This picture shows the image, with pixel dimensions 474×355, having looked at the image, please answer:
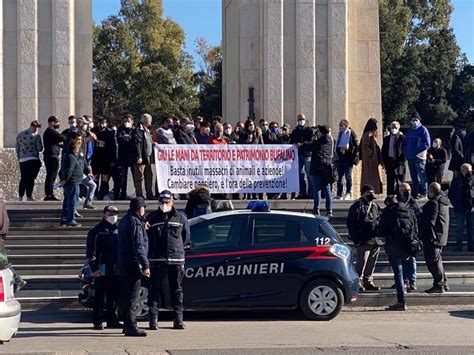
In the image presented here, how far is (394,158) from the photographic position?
75.8 feet

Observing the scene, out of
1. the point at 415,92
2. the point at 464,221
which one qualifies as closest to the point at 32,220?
the point at 464,221

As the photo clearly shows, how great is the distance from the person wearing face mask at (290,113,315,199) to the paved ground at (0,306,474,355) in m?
7.14

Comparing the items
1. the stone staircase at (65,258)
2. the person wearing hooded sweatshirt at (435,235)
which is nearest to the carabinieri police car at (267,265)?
the stone staircase at (65,258)

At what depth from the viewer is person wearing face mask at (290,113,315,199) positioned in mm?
22484

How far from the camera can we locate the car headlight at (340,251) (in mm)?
14625

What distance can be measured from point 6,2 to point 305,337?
16.7m

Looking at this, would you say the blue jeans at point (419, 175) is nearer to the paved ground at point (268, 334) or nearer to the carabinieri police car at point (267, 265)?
the paved ground at point (268, 334)

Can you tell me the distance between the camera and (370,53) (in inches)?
1119

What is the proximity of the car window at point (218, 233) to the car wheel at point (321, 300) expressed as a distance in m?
1.26

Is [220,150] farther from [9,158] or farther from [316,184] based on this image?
[9,158]

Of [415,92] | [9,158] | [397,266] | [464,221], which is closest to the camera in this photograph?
[397,266]

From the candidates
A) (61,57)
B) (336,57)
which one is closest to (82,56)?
(61,57)

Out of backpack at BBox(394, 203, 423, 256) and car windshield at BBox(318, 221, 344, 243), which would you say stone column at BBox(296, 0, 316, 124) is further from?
car windshield at BBox(318, 221, 344, 243)

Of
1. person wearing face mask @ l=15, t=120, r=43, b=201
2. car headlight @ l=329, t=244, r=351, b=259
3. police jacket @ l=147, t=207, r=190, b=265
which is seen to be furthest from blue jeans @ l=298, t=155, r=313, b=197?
police jacket @ l=147, t=207, r=190, b=265
